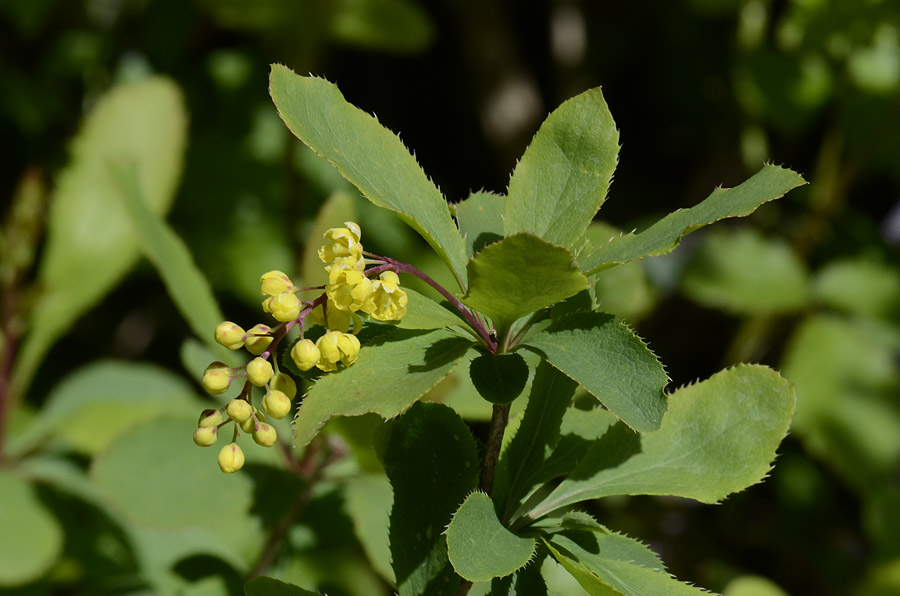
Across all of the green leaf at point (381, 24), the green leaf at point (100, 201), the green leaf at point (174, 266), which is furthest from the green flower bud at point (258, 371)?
the green leaf at point (381, 24)

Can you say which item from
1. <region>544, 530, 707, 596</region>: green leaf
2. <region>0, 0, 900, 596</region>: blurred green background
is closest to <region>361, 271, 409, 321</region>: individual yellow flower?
<region>544, 530, 707, 596</region>: green leaf

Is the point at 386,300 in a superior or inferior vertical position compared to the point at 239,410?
superior

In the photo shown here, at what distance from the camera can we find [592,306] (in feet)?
2.59

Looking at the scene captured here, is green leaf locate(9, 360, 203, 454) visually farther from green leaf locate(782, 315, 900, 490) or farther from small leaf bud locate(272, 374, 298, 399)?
green leaf locate(782, 315, 900, 490)

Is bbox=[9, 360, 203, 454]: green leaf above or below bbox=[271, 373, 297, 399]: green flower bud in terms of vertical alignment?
below

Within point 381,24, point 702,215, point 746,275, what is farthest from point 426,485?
point 381,24

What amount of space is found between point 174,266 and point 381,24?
63.3 inches

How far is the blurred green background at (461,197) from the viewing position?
5.73ft

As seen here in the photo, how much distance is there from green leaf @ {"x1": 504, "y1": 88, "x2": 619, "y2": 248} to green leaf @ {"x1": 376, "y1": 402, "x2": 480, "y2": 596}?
18 cm

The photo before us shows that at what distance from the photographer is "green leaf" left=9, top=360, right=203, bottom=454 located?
5.09 feet

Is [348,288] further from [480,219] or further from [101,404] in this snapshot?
[101,404]

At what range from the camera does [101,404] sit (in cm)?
162

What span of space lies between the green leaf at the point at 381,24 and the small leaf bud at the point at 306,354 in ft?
6.35

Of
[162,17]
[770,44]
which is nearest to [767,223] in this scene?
[770,44]
